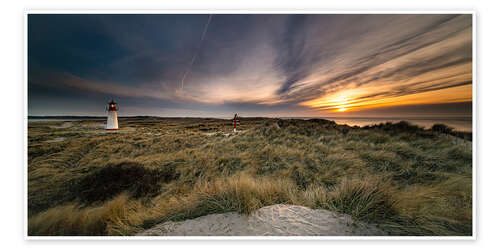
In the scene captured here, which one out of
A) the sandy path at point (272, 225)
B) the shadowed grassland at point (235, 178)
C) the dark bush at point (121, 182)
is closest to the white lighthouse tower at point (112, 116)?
the shadowed grassland at point (235, 178)

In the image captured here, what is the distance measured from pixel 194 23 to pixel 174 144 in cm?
269

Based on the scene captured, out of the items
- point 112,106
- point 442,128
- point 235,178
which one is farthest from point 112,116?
point 442,128

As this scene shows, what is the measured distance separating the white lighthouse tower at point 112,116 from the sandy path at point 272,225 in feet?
8.45

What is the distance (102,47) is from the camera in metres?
1.98

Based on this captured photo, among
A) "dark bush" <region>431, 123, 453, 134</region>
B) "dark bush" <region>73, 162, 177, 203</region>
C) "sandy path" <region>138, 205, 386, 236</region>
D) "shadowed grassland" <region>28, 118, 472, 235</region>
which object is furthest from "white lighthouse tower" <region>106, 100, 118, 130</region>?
"dark bush" <region>431, 123, 453, 134</region>

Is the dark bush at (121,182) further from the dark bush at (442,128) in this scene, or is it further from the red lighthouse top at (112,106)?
the dark bush at (442,128)

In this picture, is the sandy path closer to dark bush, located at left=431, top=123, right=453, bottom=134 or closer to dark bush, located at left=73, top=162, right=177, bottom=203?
dark bush, located at left=73, top=162, right=177, bottom=203

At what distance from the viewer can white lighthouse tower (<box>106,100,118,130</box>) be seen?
8.25ft

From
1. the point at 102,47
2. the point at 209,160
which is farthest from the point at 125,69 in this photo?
the point at 209,160

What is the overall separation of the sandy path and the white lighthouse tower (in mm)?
2574

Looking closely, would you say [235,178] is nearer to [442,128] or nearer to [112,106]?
[112,106]

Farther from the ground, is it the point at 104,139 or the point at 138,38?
the point at 138,38
